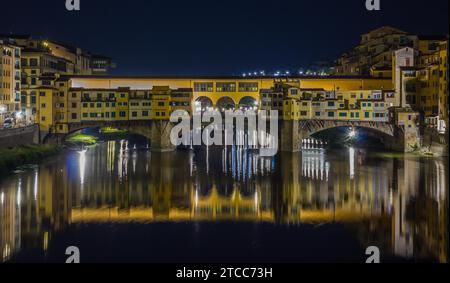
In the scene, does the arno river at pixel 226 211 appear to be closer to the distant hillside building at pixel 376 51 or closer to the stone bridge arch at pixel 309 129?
the stone bridge arch at pixel 309 129

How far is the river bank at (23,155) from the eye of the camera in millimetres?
24264

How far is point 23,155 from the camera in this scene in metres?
27.1

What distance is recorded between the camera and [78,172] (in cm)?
2600

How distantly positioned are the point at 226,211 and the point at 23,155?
13.0 m

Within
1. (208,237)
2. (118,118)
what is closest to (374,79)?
(118,118)

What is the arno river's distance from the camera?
1412 centimetres

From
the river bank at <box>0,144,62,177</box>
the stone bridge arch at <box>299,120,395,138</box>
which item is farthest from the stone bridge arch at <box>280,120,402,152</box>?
the river bank at <box>0,144,62,177</box>

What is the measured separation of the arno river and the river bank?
0.81 m

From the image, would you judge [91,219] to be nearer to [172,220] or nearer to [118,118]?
[172,220]

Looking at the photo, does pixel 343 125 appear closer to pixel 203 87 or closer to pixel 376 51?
pixel 203 87

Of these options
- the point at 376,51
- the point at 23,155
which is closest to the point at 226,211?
the point at 23,155
